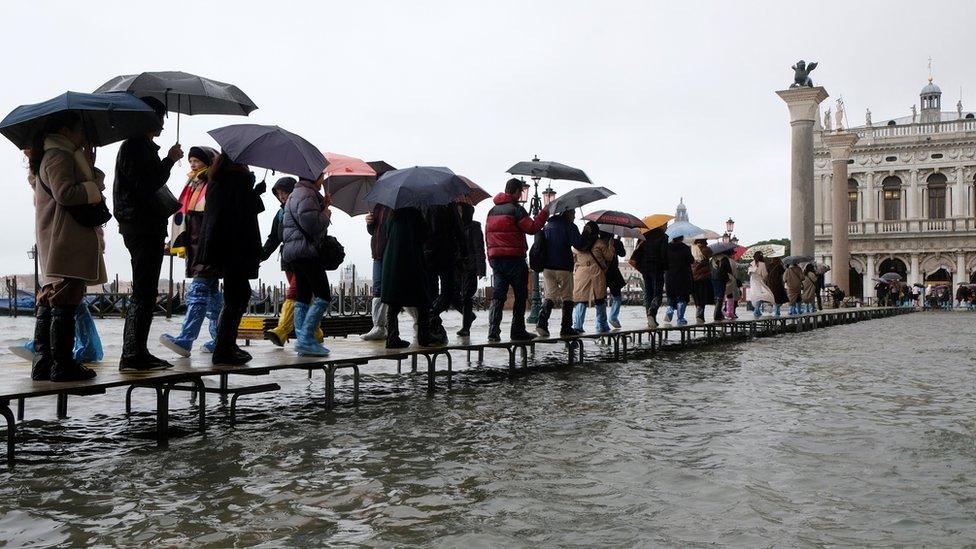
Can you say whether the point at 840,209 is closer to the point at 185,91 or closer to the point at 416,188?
→ the point at 416,188

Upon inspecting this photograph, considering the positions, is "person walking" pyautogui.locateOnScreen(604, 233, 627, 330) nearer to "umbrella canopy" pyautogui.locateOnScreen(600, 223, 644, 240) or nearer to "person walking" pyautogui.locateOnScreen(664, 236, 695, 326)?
"umbrella canopy" pyautogui.locateOnScreen(600, 223, 644, 240)

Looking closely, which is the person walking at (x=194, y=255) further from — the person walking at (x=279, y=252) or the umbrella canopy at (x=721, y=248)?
the umbrella canopy at (x=721, y=248)

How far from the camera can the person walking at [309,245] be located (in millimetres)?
7964

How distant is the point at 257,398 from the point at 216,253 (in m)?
2.40

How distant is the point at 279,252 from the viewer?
9188 millimetres

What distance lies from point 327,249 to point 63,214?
2603 millimetres

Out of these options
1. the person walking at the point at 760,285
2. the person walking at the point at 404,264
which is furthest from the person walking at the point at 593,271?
the person walking at the point at 760,285

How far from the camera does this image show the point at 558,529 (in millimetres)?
Answer: 4078

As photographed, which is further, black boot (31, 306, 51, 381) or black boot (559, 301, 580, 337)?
black boot (559, 301, 580, 337)

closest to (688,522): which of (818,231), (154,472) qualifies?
(154,472)

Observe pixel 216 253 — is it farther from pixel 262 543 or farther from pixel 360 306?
pixel 360 306

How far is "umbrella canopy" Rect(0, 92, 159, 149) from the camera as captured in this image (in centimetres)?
568

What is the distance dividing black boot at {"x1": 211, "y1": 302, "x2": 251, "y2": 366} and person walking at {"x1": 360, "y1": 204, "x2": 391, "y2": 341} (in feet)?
10.8

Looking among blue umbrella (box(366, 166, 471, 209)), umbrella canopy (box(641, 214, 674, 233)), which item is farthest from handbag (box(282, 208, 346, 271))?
umbrella canopy (box(641, 214, 674, 233))
